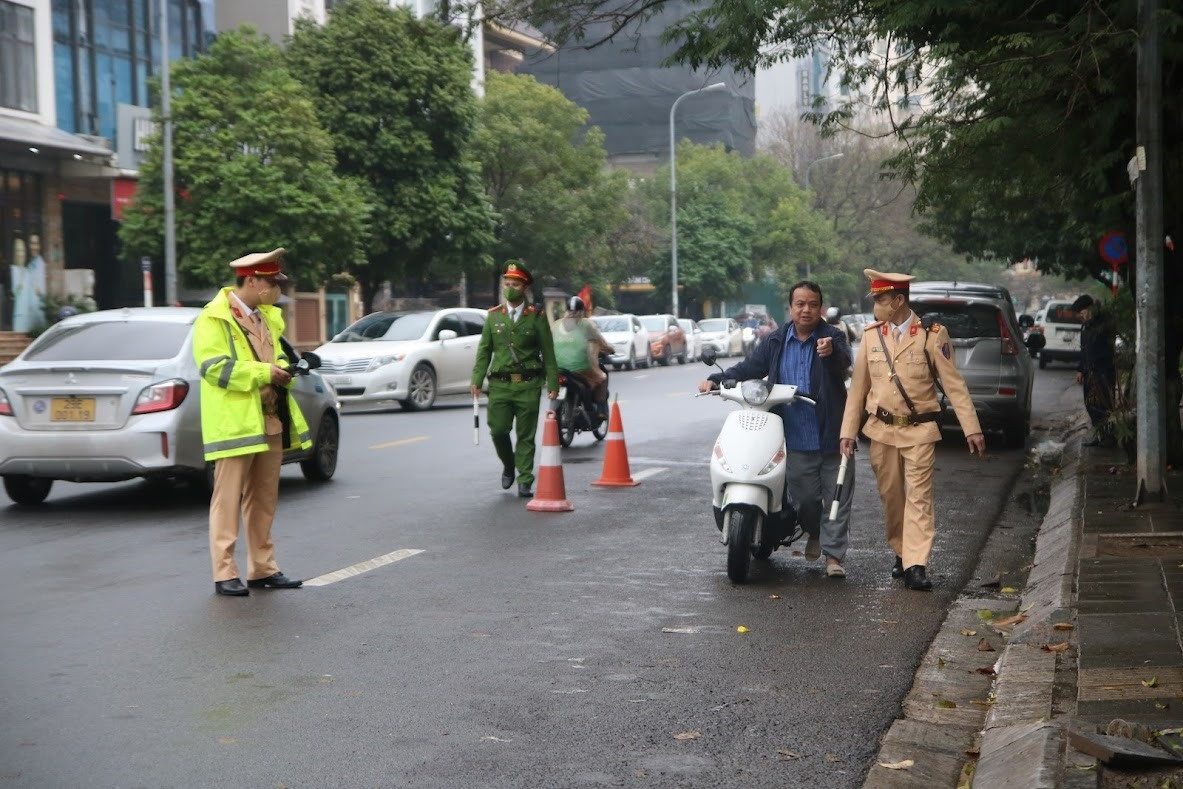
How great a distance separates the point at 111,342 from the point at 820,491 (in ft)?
19.3

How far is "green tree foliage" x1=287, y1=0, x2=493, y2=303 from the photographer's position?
36.3m

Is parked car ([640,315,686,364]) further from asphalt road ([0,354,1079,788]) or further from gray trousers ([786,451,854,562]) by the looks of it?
gray trousers ([786,451,854,562])

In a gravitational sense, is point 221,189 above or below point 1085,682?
above

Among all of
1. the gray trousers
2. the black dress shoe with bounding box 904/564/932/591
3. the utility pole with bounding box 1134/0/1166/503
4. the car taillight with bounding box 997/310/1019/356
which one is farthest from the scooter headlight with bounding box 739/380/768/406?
Result: the car taillight with bounding box 997/310/1019/356

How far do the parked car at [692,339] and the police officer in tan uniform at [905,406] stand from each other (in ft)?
132

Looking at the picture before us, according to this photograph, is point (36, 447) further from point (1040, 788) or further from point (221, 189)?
point (221, 189)

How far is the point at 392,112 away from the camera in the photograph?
3688 centimetres

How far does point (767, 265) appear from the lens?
75.0 m

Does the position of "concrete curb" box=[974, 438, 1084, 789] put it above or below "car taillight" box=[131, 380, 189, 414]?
below

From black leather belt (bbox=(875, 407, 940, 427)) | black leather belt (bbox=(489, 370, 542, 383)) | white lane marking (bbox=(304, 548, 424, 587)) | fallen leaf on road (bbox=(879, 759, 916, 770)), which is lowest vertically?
fallen leaf on road (bbox=(879, 759, 916, 770))

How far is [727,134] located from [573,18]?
261ft

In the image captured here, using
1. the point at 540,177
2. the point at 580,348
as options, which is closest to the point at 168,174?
the point at 580,348

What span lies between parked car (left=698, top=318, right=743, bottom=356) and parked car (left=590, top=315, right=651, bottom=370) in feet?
26.7

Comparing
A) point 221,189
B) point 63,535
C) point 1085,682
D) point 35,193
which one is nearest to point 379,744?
point 1085,682
